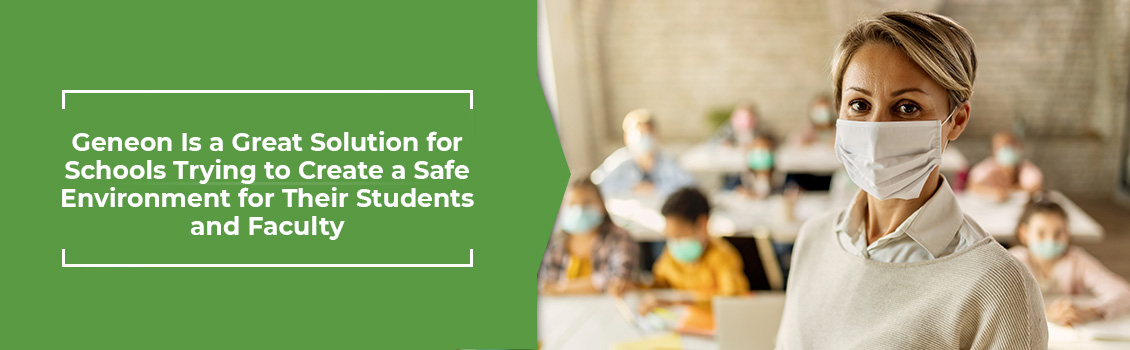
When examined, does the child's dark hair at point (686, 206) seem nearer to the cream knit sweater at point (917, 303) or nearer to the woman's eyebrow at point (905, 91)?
the cream knit sweater at point (917, 303)

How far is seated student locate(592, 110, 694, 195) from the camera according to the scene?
4.79m

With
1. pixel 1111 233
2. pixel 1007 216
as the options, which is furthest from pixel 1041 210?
pixel 1111 233

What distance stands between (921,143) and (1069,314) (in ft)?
5.78

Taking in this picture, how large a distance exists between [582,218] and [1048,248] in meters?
1.63

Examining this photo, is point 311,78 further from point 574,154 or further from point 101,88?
point 574,154

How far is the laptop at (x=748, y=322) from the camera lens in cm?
207

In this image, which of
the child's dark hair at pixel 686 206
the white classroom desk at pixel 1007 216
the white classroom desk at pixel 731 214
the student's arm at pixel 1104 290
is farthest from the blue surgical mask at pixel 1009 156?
the child's dark hair at pixel 686 206

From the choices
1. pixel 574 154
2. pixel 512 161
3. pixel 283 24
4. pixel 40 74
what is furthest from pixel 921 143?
pixel 574 154

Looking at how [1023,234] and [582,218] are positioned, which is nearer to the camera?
[1023,234]

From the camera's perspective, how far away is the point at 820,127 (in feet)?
19.5

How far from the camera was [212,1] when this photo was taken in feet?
7.67

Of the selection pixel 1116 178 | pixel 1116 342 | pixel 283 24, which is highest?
pixel 283 24

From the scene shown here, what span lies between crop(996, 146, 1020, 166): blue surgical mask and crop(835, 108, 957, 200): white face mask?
12.8 ft

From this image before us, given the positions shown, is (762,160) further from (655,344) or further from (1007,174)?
(655,344)
